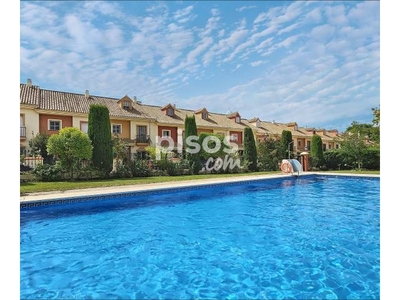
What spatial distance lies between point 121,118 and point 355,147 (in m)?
21.7

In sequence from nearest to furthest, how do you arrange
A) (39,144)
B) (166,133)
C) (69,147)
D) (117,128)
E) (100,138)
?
(69,147)
(100,138)
(39,144)
(117,128)
(166,133)

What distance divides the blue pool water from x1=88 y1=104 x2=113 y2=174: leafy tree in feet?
22.8

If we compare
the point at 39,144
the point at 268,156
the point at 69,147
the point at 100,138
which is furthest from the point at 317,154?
the point at 39,144

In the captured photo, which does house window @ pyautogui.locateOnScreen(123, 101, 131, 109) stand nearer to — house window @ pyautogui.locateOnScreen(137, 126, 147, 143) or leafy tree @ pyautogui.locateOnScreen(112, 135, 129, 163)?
house window @ pyautogui.locateOnScreen(137, 126, 147, 143)

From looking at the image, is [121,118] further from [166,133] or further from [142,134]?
[166,133]

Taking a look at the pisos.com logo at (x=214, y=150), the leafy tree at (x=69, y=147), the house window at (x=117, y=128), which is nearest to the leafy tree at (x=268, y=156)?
the pisos.com logo at (x=214, y=150)

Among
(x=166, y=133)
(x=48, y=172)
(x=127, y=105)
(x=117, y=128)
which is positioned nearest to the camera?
(x=48, y=172)

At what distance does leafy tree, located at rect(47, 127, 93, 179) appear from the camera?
44.4 feet

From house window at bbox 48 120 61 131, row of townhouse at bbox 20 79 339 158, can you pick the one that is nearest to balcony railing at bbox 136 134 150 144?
row of townhouse at bbox 20 79 339 158

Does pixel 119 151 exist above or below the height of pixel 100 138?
below

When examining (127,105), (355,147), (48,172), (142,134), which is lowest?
(48,172)

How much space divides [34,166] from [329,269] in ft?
51.0

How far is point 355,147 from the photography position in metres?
22.8

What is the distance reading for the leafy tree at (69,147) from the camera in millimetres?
13523
